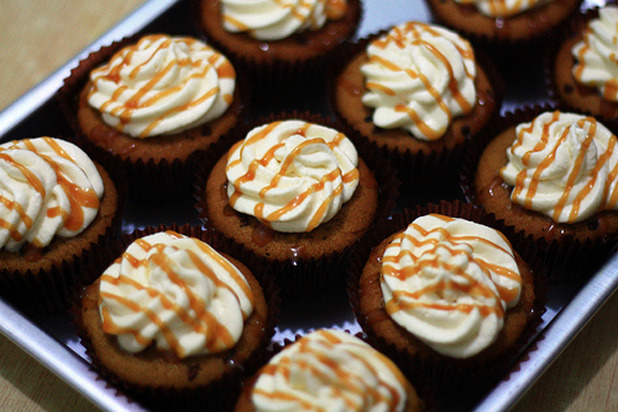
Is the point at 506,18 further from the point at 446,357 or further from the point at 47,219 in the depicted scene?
the point at 47,219

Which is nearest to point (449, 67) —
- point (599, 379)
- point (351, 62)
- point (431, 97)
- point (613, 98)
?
point (431, 97)

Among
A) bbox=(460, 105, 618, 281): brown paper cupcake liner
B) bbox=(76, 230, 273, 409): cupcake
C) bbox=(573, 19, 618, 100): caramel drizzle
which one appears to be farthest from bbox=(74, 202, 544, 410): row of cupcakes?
bbox=(573, 19, 618, 100): caramel drizzle

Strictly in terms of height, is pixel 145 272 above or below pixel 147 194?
above

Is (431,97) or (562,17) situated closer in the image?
(431,97)

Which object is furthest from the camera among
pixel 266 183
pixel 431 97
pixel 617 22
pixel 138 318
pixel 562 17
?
pixel 562 17

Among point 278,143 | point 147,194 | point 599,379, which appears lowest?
point 599,379

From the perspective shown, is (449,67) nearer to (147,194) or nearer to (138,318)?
(147,194)

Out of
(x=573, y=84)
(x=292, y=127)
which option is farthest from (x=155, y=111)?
(x=573, y=84)
